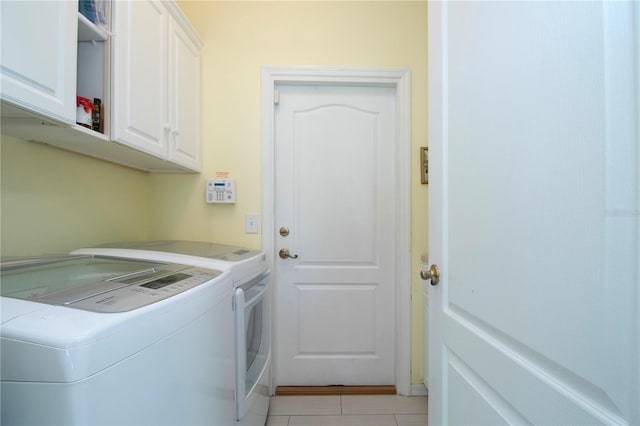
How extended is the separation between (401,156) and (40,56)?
1.64m

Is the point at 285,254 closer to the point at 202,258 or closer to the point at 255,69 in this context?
the point at 202,258

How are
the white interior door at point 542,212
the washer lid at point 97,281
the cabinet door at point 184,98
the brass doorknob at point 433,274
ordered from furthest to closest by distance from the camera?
1. the cabinet door at point 184,98
2. the brass doorknob at point 433,274
3. the washer lid at point 97,281
4. the white interior door at point 542,212

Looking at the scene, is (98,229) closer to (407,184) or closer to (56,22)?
(56,22)

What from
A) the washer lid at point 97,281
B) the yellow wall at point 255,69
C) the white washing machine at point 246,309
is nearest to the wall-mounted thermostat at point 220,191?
the yellow wall at point 255,69

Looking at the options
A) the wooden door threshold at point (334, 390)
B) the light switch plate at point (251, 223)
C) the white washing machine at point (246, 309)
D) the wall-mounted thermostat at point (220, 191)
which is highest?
the wall-mounted thermostat at point (220, 191)

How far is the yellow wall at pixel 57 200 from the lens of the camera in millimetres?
909

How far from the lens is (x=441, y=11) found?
81 cm

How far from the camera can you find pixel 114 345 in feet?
1.49

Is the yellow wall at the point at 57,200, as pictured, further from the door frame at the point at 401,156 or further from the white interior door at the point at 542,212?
the white interior door at the point at 542,212

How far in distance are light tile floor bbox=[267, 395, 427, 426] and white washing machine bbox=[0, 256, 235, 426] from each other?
0.79 metres

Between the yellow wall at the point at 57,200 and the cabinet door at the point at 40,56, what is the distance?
40 cm

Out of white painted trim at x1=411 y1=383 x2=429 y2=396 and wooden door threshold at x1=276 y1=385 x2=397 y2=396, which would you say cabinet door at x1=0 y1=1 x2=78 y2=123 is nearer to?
wooden door threshold at x1=276 y1=385 x2=397 y2=396

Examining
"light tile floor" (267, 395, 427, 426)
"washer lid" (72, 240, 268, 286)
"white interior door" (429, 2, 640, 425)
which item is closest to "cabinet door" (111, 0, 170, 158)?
"washer lid" (72, 240, 268, 286)

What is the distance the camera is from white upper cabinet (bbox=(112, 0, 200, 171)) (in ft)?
3.19
